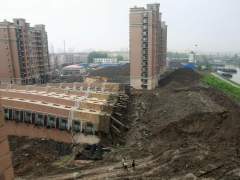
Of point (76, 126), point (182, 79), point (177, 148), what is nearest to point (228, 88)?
point (182, 79)

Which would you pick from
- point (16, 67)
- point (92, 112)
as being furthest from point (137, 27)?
point (92, 112)

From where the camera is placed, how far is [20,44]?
43.1 m

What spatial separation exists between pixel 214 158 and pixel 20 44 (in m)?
38.1

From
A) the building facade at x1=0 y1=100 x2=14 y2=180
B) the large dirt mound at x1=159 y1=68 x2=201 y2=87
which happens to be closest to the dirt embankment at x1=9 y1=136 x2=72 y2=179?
the building facade at x1=0 y1=100 x2=14 y2=180

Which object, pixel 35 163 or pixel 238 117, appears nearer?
pixel 35 163

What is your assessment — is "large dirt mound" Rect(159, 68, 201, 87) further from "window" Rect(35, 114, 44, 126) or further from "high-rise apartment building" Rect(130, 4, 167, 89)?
"window" Rect(35, 114, 44, 126)

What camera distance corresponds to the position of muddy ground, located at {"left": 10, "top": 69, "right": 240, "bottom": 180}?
45.5 feet

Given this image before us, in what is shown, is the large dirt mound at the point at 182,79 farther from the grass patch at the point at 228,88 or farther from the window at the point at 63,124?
the window at the point at 63,124

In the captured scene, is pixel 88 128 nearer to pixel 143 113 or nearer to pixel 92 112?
pixel 92 112

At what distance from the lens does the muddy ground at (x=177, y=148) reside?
13.9 metres

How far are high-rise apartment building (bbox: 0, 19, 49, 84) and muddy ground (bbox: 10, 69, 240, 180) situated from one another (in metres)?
25.3

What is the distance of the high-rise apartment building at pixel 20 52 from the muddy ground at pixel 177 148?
25259 mm

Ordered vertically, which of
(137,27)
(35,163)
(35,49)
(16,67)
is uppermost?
(137,27)

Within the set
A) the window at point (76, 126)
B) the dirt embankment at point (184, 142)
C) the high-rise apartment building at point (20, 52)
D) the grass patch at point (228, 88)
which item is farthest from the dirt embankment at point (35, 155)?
the grass patch at point (228, 88)
